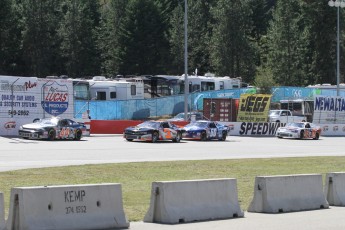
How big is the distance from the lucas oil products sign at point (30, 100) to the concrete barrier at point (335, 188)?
1169 inches

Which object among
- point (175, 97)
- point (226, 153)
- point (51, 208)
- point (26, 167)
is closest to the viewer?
point (51, 208)

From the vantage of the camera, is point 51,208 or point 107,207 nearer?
point 51,208

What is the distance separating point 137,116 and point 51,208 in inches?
1986

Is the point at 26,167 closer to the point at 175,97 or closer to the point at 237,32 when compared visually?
the point at 175,97

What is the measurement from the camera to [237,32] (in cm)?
8856

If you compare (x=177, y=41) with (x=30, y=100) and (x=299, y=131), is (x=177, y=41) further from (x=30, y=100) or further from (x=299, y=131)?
(x=30, y=100)

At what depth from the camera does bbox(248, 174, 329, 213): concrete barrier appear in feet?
51.8

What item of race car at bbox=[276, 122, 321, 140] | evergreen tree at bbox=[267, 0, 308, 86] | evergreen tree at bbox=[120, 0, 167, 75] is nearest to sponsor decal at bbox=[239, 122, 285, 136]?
race car at bbox=[276, 122, 321, 140]

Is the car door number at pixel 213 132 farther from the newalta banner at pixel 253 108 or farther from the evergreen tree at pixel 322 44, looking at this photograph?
the evergreen tree at pixel 322 44

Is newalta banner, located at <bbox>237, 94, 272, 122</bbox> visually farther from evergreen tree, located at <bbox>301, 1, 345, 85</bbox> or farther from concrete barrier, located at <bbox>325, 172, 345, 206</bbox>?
concrete barrier, located at <bbox>325, 172, 345, 206</bbox>

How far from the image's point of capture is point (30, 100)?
46438 millimetres

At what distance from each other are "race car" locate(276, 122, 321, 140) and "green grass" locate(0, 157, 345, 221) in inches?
830

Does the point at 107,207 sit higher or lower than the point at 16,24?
lower

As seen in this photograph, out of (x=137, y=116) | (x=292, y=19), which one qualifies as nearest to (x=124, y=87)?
(x=137, y=116)
